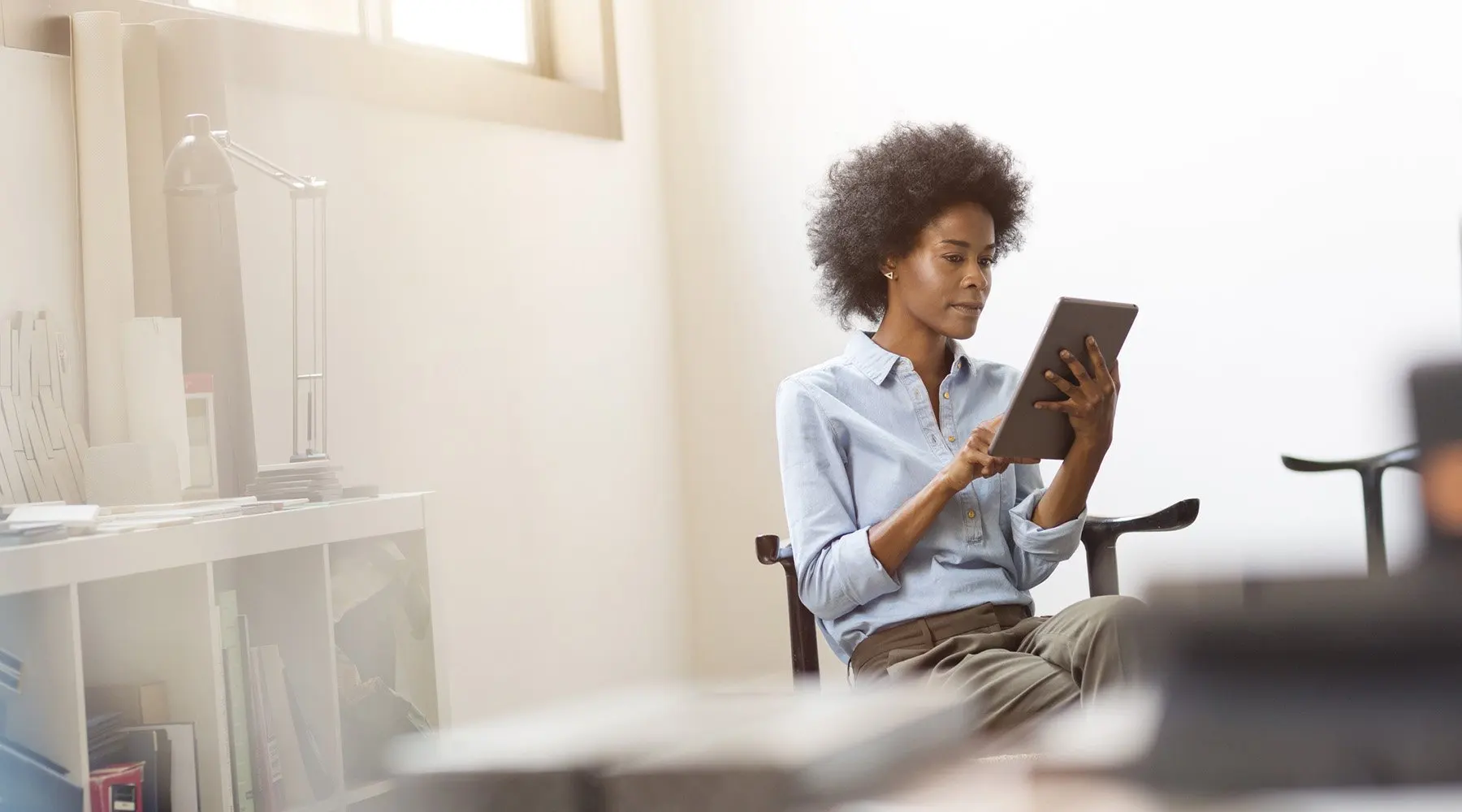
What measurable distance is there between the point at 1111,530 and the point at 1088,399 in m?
0.33

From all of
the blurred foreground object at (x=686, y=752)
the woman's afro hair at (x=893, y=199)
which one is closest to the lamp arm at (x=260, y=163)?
the woman's afro hair at (x=893, y=199)

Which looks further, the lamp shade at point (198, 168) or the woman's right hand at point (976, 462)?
the lamp shade at point (198, 168)

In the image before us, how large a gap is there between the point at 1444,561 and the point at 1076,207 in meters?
2.80

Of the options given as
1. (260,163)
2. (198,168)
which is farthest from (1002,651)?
(260,163)

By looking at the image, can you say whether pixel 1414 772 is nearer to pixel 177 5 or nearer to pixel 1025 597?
pixel 1025 597

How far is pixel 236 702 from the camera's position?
5.21 feet

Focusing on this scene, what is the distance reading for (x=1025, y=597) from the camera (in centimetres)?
164

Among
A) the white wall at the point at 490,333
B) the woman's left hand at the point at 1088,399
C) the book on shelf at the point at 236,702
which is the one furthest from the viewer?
the white wall at the point at 490,333

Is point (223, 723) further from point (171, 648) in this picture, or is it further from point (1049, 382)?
point (1049, 382)

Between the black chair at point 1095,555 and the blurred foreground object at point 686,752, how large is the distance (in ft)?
4.77

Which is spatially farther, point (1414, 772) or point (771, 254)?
point (771, 254)

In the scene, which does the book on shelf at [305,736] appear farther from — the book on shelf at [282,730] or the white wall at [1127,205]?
the white wall at [1127,205]

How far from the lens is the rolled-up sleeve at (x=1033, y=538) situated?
1.55m

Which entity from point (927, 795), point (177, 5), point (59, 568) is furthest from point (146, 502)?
point (927, 795)
